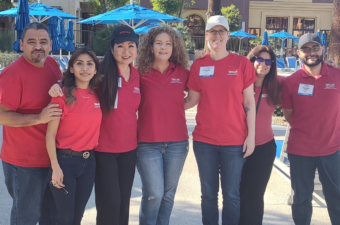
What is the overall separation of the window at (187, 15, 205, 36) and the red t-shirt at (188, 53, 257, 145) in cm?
2808

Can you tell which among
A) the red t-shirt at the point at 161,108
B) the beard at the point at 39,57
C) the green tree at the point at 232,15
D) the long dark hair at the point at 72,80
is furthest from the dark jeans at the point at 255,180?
the green tree at the point at 232,15

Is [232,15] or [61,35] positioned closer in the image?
[61,35]

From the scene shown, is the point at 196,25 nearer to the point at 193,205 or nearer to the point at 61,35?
the point at 61,35

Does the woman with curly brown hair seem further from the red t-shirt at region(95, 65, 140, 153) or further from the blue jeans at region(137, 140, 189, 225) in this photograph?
the red t-shirt at region(95, 65, 140, 153)

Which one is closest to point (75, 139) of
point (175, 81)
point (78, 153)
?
point (78, 153)

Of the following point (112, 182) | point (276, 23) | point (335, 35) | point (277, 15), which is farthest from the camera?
point (276, 23)

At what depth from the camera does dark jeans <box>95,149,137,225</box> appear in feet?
10.0

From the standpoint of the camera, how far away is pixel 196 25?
101 ft

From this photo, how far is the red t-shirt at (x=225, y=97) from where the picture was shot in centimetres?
318

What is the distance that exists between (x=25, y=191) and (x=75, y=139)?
1.88 ft

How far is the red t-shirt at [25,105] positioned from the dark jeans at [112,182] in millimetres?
459

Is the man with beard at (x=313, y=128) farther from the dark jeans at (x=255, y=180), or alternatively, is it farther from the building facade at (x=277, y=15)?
the building facade at (x=277, y=15)

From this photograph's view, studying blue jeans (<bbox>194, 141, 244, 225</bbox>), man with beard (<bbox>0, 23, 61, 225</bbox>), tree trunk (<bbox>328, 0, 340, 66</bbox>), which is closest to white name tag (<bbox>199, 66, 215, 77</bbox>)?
blue jeans (<bbox>194, 141, 244, 225</bbox>)

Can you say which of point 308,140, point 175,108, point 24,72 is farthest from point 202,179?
point 24,72
